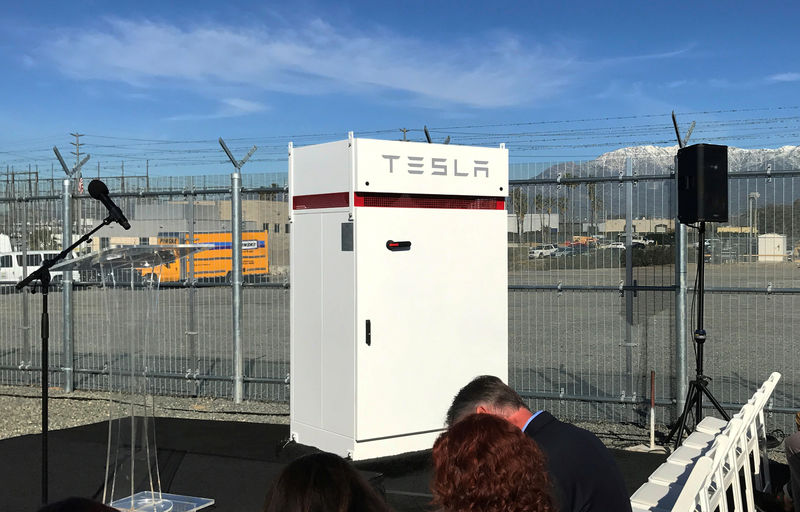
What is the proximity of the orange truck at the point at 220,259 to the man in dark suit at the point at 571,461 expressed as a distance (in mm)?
6220

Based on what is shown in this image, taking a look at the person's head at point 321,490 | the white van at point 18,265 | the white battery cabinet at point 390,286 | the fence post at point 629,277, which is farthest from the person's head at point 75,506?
the white van at point 18,265

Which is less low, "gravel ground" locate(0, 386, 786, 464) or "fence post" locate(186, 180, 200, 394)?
"fence post" locate(186, 180, 200, 394)

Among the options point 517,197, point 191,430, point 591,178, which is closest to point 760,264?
point 591,178

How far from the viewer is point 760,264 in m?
7.36

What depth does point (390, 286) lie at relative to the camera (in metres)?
6.06

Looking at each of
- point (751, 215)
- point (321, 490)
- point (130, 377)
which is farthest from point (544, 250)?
point (321, 490)

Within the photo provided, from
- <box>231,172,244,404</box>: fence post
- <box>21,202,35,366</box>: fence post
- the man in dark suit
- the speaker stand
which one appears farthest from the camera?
<box>21,202,35,366</box>: fence post

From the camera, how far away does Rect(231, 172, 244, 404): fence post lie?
890 cm

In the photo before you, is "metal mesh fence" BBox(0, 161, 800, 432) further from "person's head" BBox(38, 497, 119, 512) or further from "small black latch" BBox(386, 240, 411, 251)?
"person's head" BBox(38, 497, 119, 512)

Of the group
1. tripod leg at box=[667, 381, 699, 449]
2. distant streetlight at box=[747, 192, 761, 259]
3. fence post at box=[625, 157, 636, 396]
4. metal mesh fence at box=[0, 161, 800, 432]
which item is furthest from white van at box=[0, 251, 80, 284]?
distant streetlight at box=[747, 192, 761, 259]

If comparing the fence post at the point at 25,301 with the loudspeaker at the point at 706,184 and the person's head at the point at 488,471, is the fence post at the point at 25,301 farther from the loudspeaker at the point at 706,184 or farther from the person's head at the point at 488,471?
the person's head at the point at 488,471

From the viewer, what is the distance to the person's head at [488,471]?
78.6 inches

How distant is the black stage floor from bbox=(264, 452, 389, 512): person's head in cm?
325

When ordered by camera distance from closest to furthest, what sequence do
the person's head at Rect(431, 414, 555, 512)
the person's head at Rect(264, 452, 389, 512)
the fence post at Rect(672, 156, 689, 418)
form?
1. the person's head at Rect(264, 452, 389, 512)
2. the person's head at Rect(431, 414, 555, 512)
3. the fence post at Rect(672, 156, 689, 418)
